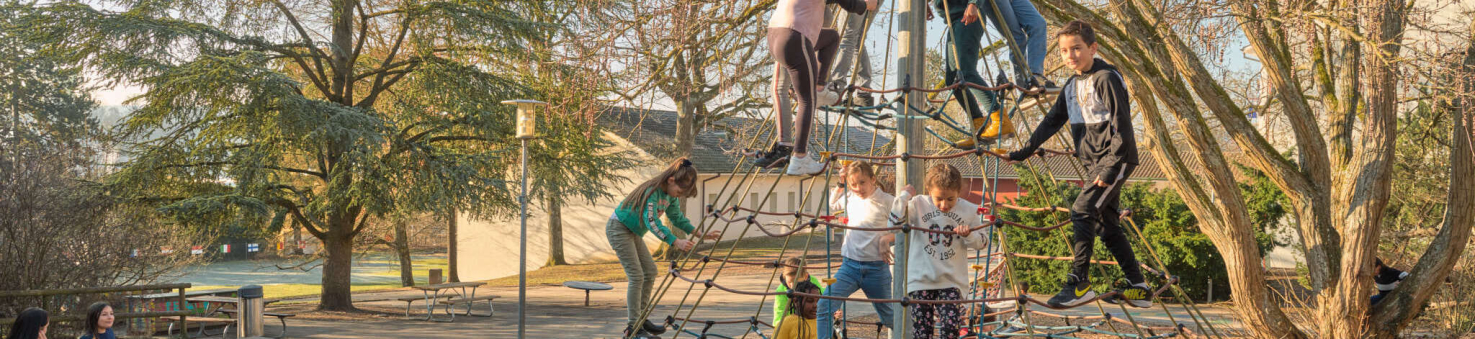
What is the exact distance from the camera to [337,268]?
46.0ft

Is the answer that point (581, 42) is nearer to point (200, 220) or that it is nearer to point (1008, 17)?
point (1008, 17)

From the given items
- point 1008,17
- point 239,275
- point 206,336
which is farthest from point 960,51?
point 239,275

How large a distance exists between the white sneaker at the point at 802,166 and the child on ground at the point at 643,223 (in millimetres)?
571

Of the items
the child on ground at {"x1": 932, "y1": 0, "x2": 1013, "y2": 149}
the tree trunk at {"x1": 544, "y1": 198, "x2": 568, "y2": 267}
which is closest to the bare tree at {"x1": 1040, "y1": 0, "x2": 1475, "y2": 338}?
the child on ground at {"x1": 932, "y1": 0, "x2": 1013, "y2": 149}

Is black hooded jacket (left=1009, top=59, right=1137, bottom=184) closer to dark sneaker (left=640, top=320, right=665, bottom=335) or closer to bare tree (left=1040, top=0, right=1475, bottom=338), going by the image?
dark sneaker (left=640, top=320, right=665, bottom=335)

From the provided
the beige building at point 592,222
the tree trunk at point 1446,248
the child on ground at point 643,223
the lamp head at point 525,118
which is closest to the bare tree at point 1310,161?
the tree trunk at point 1446,248

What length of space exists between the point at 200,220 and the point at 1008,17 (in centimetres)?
1061

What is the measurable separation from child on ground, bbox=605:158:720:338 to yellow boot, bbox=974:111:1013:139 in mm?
1243

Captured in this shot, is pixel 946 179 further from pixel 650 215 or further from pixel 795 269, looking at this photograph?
pixel 795 269

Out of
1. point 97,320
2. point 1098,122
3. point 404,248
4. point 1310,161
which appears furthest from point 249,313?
point 404,248

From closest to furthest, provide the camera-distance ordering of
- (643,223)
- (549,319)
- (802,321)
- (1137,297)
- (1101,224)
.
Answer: (1101,224) < (1137,297) < (643,223) < (802,321) < (549,319)

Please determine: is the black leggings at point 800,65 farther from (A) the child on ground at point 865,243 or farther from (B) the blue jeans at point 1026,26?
(B) the blue jeans at point 1026,26

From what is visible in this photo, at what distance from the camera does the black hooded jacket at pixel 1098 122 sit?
3221 mm

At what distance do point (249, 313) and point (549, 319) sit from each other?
377 centimetres
